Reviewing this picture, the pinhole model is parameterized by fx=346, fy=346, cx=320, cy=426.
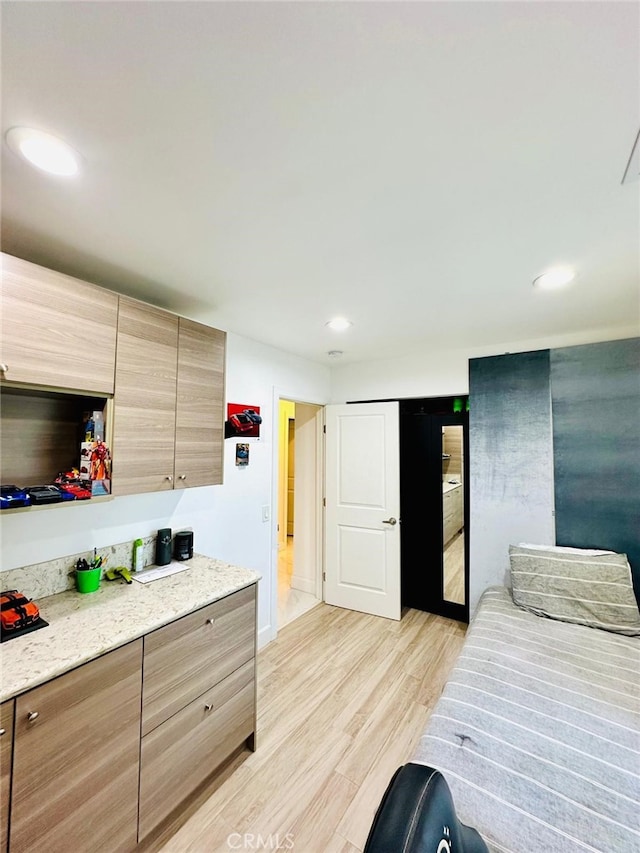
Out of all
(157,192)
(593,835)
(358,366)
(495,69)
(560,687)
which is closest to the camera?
(495,69)

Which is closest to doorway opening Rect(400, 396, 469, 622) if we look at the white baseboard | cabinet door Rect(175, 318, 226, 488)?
the white baseboard

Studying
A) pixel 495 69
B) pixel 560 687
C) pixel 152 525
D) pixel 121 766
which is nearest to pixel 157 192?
pixel 495 69

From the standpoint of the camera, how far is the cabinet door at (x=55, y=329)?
1.32 m

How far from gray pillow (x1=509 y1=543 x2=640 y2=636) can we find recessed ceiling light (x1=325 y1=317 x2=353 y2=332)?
2.14 meters

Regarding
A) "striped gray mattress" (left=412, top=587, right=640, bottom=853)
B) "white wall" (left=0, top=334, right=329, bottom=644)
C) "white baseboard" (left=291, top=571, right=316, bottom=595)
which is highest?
"white wall" (left=0, top=334, right=329, bottom=644)

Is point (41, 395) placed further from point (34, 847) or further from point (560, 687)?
point (560, 687)

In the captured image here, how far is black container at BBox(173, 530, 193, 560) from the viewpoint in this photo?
7.21 ft

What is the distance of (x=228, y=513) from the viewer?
269 centimetres

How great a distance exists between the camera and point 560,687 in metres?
1.64

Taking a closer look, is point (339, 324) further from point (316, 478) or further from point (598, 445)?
point (598, 445)

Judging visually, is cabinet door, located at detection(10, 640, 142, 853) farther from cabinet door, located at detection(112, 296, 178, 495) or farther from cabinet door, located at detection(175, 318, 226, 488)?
cabinet door, located at detection(175, 318, 226, 488)

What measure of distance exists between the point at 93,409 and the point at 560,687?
2634 millimetres

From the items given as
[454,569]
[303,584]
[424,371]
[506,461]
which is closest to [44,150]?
[424,371]

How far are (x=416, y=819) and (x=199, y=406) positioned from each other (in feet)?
6.22
